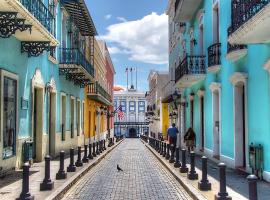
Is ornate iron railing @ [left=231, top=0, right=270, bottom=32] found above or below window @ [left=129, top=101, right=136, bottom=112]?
below

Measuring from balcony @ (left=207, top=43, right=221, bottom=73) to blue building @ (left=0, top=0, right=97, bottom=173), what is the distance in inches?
219

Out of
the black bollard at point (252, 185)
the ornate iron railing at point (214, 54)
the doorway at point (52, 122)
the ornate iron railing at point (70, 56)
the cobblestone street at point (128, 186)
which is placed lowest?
the cobblestone street at point (128, 186)

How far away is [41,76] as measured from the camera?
17.2 m

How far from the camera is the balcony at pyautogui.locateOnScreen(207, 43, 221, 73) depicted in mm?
16531

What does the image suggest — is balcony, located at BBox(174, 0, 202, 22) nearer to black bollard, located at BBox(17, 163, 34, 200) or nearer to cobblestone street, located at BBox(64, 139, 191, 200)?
cobblestone street, located at BBox(64, 139, 191, 200)

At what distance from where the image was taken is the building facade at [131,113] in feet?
312

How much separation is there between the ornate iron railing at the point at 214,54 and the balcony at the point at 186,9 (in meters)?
3.91

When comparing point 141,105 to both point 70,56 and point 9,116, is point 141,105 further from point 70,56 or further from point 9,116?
point 9,116

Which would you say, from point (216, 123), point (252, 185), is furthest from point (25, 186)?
point (216, 123)

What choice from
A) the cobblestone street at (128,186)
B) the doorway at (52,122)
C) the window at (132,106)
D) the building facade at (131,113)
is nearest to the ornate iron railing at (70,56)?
the doorway at (52,122)

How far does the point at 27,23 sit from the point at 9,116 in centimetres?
281

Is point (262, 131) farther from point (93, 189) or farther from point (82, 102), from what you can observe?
point (82, 102)

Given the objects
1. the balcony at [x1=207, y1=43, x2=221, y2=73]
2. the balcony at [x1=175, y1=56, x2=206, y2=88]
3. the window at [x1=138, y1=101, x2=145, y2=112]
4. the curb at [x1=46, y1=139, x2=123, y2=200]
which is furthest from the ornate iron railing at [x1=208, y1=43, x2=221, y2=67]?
the window at [x1=138, y1=101, x2=145, y2=112]

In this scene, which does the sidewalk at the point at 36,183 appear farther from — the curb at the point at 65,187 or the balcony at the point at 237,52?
the balcony at the point at 237,52
